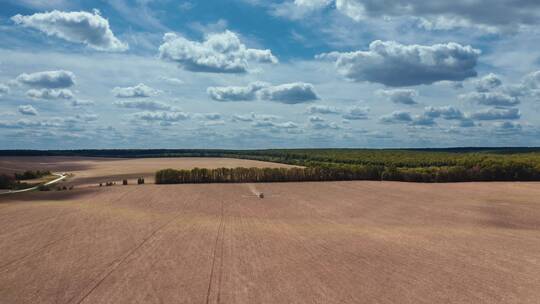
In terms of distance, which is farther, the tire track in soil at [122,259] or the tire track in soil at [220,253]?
the tire track in soil at [220,253]

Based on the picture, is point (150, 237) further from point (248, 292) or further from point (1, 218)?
point (1, 218)

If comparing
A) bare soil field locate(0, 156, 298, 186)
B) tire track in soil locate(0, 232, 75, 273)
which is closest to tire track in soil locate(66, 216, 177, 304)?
tire track in soil locate(0, 232, 75, 273)

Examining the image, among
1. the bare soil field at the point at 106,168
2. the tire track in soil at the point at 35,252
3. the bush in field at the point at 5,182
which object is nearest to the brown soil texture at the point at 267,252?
the tire track in soil at the point at 35,252

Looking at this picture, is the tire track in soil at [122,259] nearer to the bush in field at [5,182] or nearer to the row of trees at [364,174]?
the row of trees at [364,174]

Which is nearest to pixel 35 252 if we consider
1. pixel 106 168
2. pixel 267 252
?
pixel 267 252

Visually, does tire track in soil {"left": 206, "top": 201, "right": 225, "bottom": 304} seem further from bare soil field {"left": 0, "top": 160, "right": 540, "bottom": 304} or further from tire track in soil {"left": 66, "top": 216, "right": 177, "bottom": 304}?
tire track in soil {"left": 66, "top": 216, "right": 177, "bottom": 304}

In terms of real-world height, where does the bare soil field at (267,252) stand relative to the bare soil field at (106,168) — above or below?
below

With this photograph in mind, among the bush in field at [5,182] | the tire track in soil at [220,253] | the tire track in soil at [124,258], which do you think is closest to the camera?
the tire track in soil at [124,258]

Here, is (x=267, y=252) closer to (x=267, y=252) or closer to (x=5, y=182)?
(x=267, y=252)
